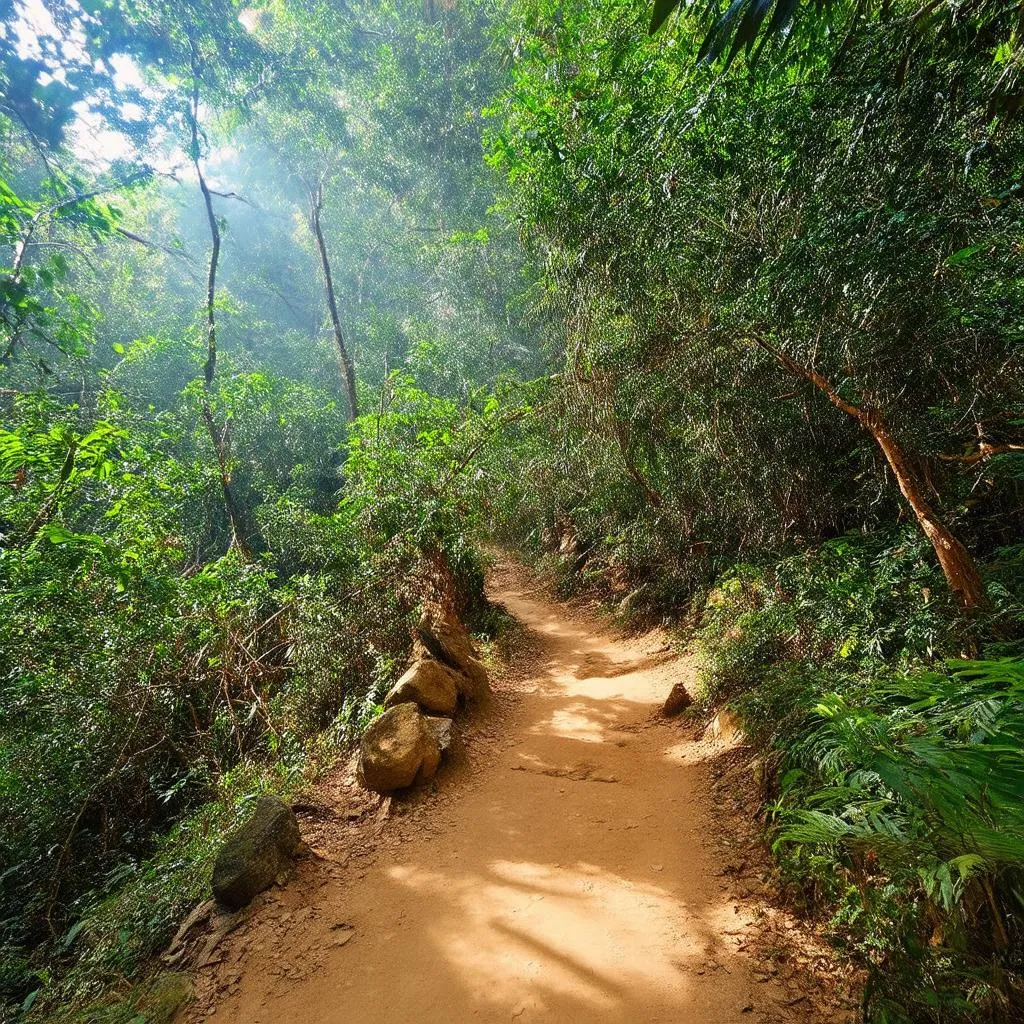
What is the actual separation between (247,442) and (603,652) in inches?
501

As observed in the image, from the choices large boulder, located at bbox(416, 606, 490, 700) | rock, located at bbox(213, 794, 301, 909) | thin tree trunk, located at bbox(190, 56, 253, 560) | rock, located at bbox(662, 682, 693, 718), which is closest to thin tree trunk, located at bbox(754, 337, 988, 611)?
rock, located at bbox(662, 682, 693, 718)

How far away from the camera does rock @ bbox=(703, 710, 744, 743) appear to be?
4.39 metres

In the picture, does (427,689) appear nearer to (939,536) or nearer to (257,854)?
(257,854)

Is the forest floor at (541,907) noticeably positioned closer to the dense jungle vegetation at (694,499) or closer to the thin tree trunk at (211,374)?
the dense jungle vegetation at (694,499)

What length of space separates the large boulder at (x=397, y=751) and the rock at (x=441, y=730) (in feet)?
0.24

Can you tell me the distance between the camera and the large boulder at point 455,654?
6094mm

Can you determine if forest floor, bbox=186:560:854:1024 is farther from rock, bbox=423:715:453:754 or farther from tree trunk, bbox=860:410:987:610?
tree trunk, bbox=860:410:987:610

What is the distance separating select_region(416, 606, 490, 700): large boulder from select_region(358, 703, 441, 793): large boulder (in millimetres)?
1200

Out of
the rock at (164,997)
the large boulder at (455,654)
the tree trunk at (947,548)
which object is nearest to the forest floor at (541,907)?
the rock at (164,997)

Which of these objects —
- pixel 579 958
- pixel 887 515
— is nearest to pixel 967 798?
pixel 579 958

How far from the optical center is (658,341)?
548cm

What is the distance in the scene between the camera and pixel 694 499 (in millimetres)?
7691

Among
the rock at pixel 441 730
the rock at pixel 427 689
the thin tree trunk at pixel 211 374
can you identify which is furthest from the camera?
the thin tree trunk at pixel 211 374

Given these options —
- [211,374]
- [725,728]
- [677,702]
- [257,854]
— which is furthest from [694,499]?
[211,374]
